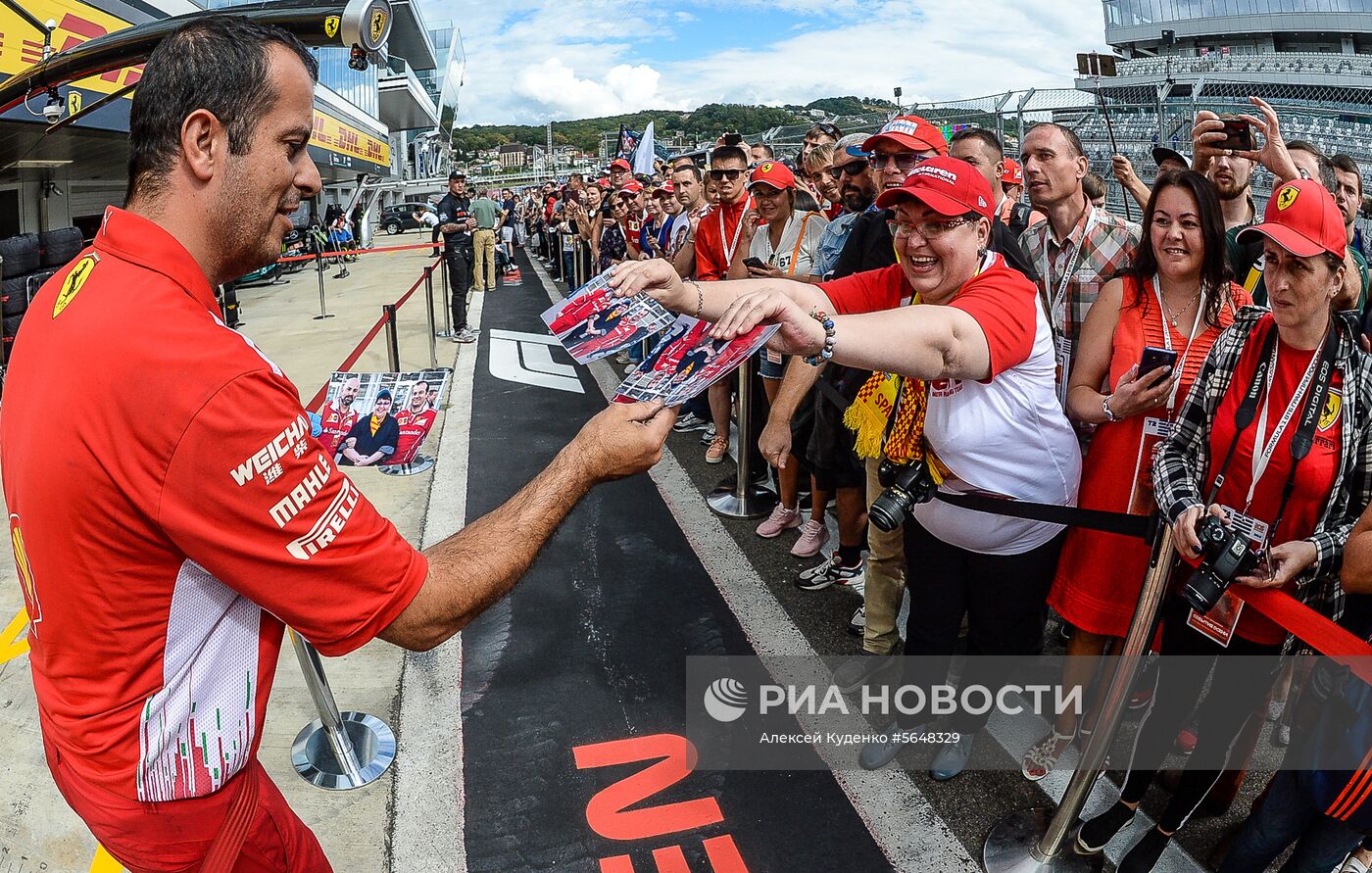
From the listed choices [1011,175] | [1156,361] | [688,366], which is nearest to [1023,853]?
[1156,361]

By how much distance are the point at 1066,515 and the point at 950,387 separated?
600 mm

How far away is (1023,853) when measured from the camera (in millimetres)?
2840

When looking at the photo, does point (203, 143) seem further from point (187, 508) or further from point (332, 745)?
point (332, 745)

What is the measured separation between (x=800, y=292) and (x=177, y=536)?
6.03ft

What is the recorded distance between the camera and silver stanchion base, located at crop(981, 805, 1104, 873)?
2791mm

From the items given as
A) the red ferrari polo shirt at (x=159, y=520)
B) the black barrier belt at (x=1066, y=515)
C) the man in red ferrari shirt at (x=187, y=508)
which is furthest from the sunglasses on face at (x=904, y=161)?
the red ferrari polo shirt at (x=159, y=520)

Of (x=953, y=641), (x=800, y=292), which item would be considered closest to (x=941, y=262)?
(x=800, y=292)

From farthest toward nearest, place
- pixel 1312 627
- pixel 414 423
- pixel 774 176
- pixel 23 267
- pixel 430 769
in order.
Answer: pixel 23 267, pixel 774 176, pixel 414 423, pixel 430 769, pixel 1312 627

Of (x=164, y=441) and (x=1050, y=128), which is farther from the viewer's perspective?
(x=1050, y=128)

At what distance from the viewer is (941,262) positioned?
2635 mm

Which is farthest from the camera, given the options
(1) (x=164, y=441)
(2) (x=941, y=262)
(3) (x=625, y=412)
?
(2) (x=941, y=262)

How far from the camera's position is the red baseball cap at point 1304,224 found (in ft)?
8.00

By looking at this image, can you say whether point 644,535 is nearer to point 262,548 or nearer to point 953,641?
point 953,641

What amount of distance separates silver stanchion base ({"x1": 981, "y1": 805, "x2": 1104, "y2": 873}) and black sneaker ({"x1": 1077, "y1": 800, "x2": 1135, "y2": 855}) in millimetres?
38
